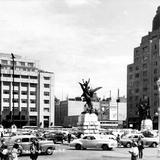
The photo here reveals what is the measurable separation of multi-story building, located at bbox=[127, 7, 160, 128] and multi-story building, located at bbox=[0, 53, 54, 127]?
1047 inches

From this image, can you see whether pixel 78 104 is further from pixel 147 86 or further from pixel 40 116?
pixel 147 86

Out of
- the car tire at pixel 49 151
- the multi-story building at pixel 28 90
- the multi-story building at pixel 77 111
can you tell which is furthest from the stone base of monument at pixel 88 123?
the multi-story building at pixel 77 111

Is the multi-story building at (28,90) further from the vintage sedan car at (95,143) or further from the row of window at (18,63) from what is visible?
the vintage sedan car at (95,143)

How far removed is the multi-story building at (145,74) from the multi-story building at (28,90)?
26582mm

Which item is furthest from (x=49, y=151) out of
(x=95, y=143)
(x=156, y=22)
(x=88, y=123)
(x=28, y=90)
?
(x=156, y=22)

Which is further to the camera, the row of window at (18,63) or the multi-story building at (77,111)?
the multi-story building at (77,111)

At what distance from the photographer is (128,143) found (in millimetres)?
45438

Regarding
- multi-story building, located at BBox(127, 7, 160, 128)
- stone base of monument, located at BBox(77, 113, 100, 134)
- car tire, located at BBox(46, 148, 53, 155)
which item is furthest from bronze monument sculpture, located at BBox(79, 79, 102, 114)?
multi-story building, located at BBox(127, 7, 160, 128)

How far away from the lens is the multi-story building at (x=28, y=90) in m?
142

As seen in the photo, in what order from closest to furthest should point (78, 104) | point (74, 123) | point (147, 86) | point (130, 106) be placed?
point (147, 86) < point (130, 106) < point (74, 123) < point (78, 104)

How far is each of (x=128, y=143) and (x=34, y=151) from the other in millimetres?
23041

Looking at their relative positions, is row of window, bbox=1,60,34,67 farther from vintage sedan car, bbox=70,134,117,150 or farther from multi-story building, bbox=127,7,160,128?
vintage sedan car, bbox=70,134,117,150

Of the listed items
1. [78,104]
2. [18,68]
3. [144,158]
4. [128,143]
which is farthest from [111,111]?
[144,158]

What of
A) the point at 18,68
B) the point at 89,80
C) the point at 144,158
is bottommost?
the point at 144,158
